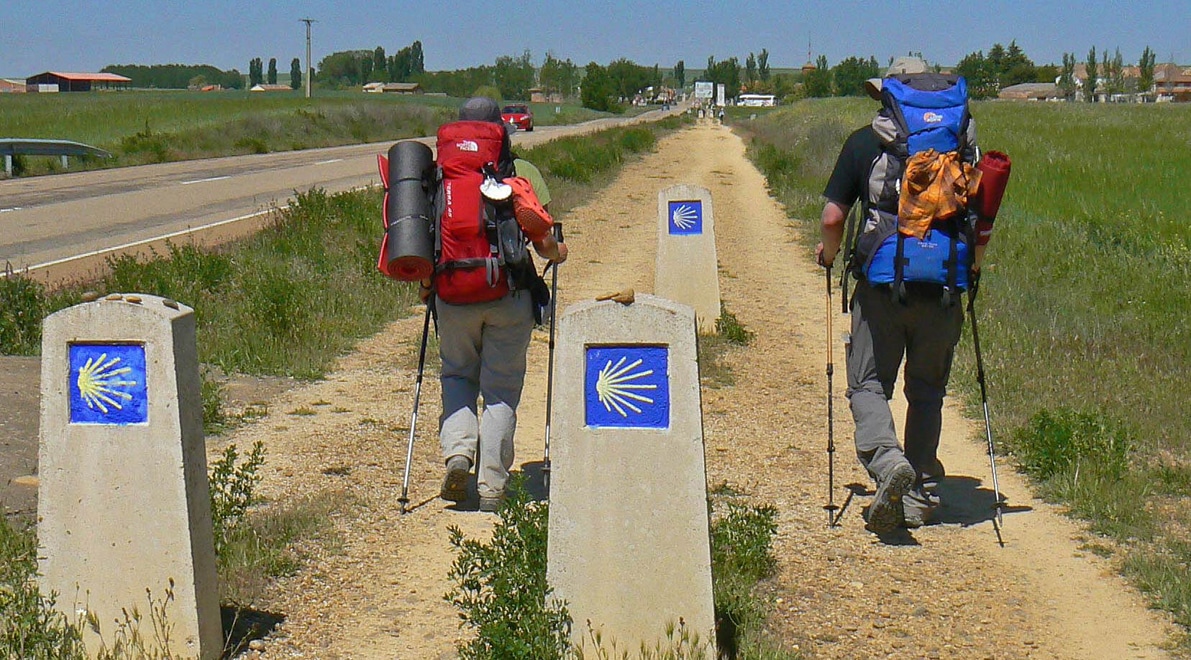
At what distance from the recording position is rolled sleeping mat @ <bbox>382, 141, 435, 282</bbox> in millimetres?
5742

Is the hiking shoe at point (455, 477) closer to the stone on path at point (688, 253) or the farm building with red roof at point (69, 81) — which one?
the stone on path at point (688, 253)

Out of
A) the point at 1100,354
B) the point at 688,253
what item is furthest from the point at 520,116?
the point at 1100,354

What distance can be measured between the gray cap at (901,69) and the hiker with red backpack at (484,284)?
1568 mm

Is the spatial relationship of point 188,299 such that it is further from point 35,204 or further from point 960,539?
point 35,204

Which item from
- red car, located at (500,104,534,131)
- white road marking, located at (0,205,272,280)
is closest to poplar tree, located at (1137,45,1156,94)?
red car, located at (500,104,534,131)

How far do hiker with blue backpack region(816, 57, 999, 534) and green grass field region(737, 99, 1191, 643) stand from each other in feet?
3.39

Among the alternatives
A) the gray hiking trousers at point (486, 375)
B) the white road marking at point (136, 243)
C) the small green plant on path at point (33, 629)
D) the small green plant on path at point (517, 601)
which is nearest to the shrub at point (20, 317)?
the white road marking at point (136, 243)

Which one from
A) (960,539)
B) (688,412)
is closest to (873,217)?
(960,539)

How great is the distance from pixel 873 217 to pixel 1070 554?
1715 millimetres

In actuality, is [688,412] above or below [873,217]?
below

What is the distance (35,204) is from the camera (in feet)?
73.8

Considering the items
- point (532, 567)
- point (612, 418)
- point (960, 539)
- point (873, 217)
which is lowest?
point (960, 539)

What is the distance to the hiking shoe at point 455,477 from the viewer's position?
20.0ft

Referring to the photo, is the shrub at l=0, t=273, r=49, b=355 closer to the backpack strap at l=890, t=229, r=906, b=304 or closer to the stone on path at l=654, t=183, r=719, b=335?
the stone on path at l=654, t=183, r=719, b=335
